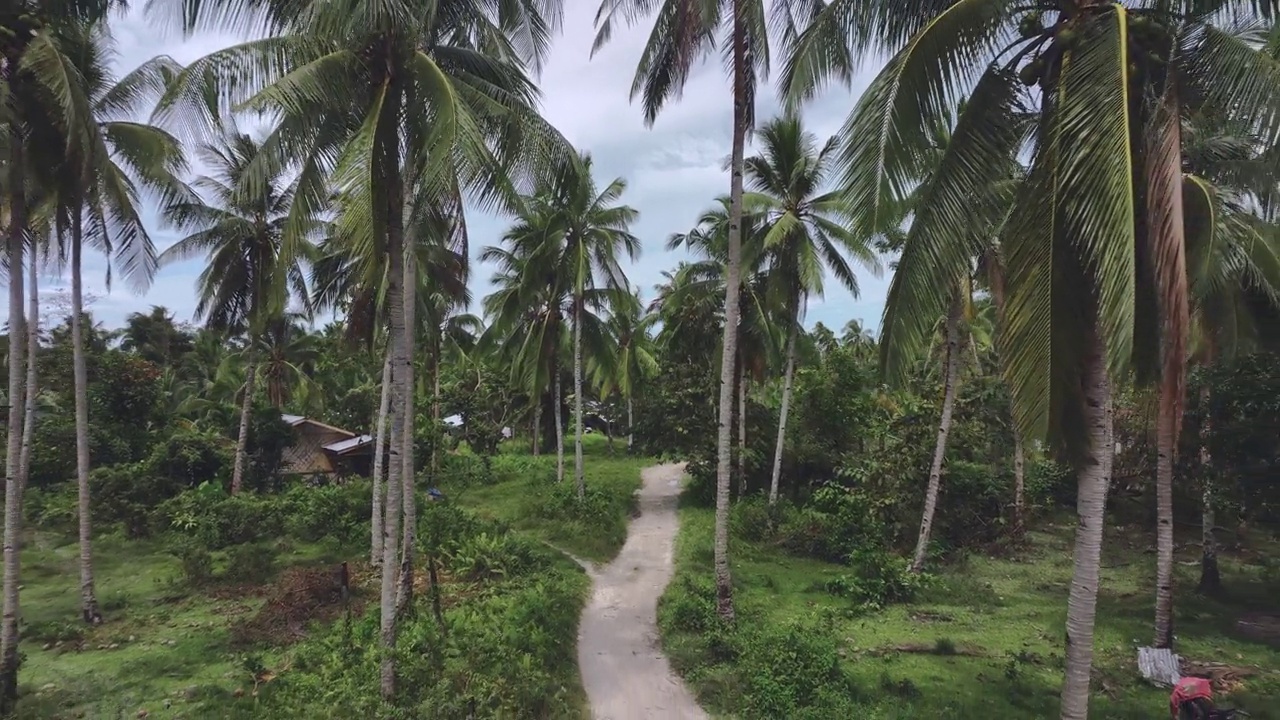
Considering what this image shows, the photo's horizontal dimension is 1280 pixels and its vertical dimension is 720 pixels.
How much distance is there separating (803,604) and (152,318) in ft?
157

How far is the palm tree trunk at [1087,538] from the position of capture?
16.8ft

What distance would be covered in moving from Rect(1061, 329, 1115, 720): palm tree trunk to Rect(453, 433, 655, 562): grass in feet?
37.4

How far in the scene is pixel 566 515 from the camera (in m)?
18.2

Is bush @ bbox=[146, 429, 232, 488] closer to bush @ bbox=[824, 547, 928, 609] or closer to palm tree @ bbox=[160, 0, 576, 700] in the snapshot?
palm tree @ bbox=[160, 0, 576, 700]

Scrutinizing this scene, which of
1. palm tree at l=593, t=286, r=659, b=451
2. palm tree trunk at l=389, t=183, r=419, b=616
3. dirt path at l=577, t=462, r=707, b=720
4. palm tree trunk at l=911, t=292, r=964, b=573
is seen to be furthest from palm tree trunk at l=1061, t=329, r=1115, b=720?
palm tree at l=593, t=286, r=659, b=451

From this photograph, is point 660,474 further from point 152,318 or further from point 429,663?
point 152,318

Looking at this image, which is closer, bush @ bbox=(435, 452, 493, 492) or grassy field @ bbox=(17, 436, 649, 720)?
grassy field @ bbox=(17, 436, 649, 720)

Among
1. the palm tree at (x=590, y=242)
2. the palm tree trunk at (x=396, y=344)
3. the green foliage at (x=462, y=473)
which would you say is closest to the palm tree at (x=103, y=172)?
the palm tree trunk at (x=396, y=344)

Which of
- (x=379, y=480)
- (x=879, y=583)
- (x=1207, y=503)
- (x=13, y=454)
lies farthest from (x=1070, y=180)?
(x=379, y=480)

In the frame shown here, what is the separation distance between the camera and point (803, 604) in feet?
41.7

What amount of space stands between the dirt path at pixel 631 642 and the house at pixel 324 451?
14553 millimetres

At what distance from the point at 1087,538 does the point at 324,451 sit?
28.3 metres

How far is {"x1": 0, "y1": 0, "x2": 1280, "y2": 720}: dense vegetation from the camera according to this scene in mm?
5027

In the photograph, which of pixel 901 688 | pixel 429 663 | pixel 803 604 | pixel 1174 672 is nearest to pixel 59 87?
pixel 429 663
